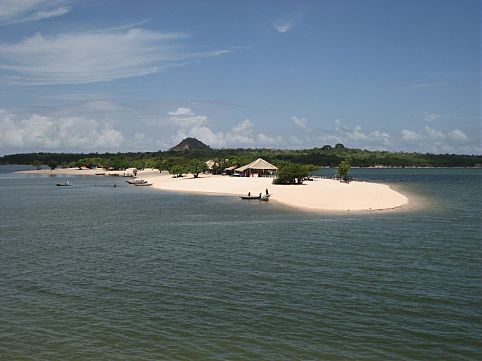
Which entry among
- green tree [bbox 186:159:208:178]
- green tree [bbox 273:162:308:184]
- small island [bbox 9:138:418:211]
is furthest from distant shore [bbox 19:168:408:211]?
green tree [bbox 186:159:208:178]

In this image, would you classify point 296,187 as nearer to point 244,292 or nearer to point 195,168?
point 195,168

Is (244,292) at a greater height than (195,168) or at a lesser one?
lesser

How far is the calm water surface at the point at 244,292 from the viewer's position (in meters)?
16.0

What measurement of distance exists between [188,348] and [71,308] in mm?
6724

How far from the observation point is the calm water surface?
16.0 m

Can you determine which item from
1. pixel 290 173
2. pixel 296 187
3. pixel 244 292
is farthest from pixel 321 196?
pixel 244 292

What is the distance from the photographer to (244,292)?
21.8 m

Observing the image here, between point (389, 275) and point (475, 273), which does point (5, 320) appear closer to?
point (389, 275)

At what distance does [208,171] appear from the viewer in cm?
14388

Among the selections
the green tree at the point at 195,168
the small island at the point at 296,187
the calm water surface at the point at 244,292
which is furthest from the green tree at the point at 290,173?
the calm water surface at the point at 244,292

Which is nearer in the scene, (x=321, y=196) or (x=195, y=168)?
(x=321, y=196)

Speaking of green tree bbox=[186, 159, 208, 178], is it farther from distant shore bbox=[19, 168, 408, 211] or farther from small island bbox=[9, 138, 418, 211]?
distant shore bbox=[19, 168, 408, 211]

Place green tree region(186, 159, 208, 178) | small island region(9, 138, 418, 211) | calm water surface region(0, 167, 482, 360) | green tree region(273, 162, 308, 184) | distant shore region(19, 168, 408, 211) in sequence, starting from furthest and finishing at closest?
green tree region(186, 159, 208, 178)
green tree region(273, 162, 308, 184)
small island region(9, 138, 418, 211)
distant shore region(19, 168, 408, 211)
calm water surface region(0, 167, 482, 360)

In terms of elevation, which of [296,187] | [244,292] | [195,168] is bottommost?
[244,292]
